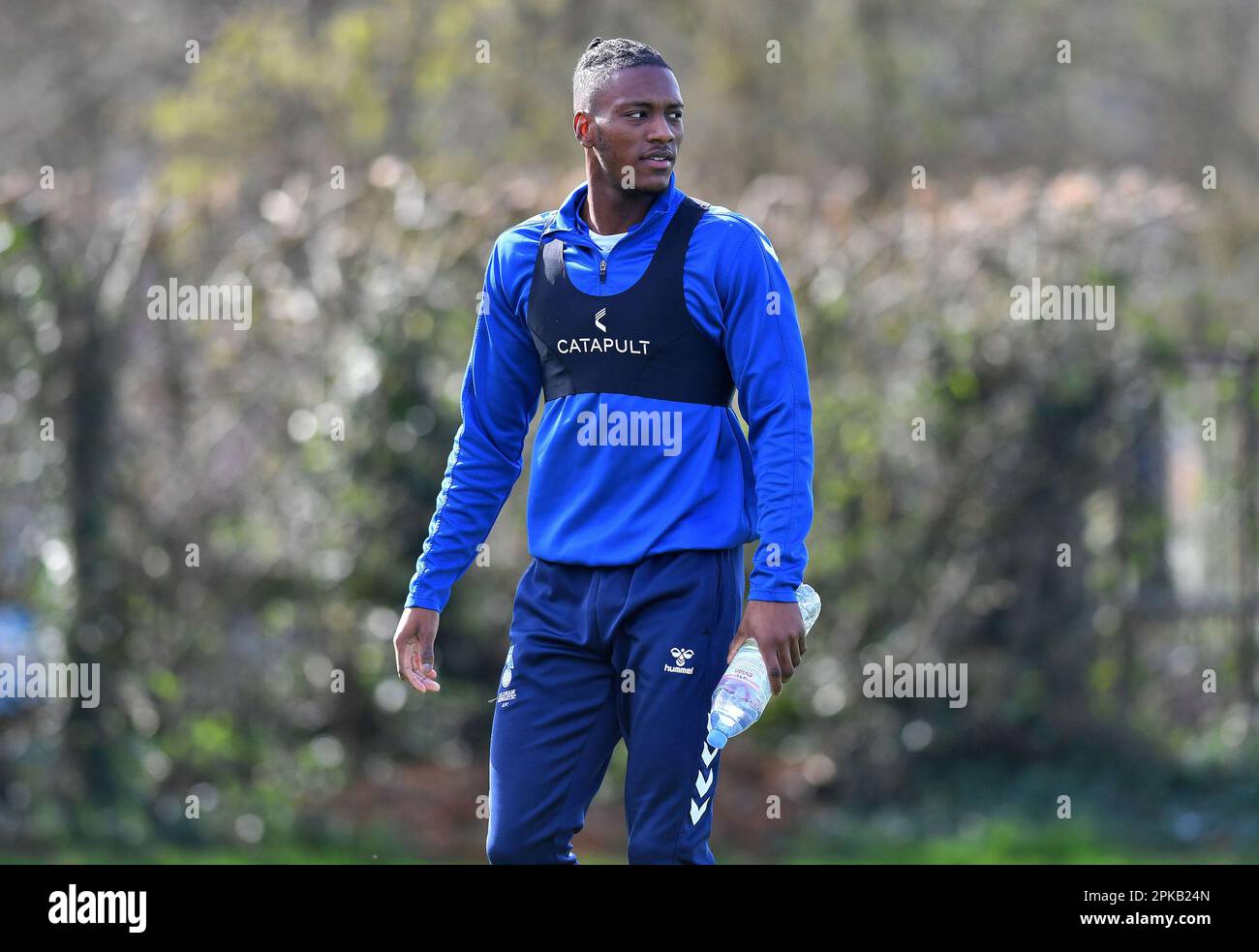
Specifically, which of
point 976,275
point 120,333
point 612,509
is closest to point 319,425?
point 120,333

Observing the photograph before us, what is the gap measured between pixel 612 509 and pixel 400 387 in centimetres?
358

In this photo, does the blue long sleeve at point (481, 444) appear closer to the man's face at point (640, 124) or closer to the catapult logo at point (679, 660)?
the man's face at point (640, 124)

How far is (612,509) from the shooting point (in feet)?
12.7

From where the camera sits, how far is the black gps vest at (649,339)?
3.83 metres

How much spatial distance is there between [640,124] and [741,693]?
1.32 metres

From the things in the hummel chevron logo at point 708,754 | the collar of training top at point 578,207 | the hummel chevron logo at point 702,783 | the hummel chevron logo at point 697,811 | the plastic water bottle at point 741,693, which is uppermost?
the collar of training top at point 578,207

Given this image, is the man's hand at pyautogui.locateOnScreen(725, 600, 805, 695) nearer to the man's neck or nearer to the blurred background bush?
the man's neck

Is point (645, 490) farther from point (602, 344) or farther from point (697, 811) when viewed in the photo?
point (697, 811)

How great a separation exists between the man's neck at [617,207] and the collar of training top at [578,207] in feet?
0.07

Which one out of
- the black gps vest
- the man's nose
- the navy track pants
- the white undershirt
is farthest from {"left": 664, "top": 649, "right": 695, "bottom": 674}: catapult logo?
the man's nose

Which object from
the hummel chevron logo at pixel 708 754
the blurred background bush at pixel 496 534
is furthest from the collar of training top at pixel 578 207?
the blurred background bush at pixel 496 534

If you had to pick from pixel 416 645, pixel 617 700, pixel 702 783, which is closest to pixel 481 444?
pixel 416 645

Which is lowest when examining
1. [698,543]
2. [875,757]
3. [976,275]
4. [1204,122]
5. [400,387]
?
[875,757]
